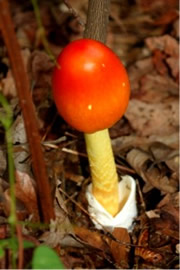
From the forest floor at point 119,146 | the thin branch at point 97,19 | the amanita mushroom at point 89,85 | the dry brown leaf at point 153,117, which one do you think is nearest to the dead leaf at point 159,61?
the forest floor at point 119,146

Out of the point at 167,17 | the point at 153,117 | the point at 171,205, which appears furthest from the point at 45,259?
the point at 167,17

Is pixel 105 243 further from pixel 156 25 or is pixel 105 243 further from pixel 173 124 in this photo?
pixel 156 25

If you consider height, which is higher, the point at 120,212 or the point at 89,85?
the point at 89,85

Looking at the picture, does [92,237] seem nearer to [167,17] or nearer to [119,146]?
[119,146]

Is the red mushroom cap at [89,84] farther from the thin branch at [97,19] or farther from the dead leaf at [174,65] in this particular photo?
the dead leaf at [174,65]

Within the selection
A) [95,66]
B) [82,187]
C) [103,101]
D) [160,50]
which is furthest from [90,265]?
[160,50]

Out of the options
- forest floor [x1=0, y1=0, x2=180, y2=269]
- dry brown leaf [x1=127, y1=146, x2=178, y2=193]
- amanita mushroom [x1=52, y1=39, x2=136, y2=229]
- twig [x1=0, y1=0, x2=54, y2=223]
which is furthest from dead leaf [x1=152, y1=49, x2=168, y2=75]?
twig [x1=0, y1=0, x2=54, y2=223]
